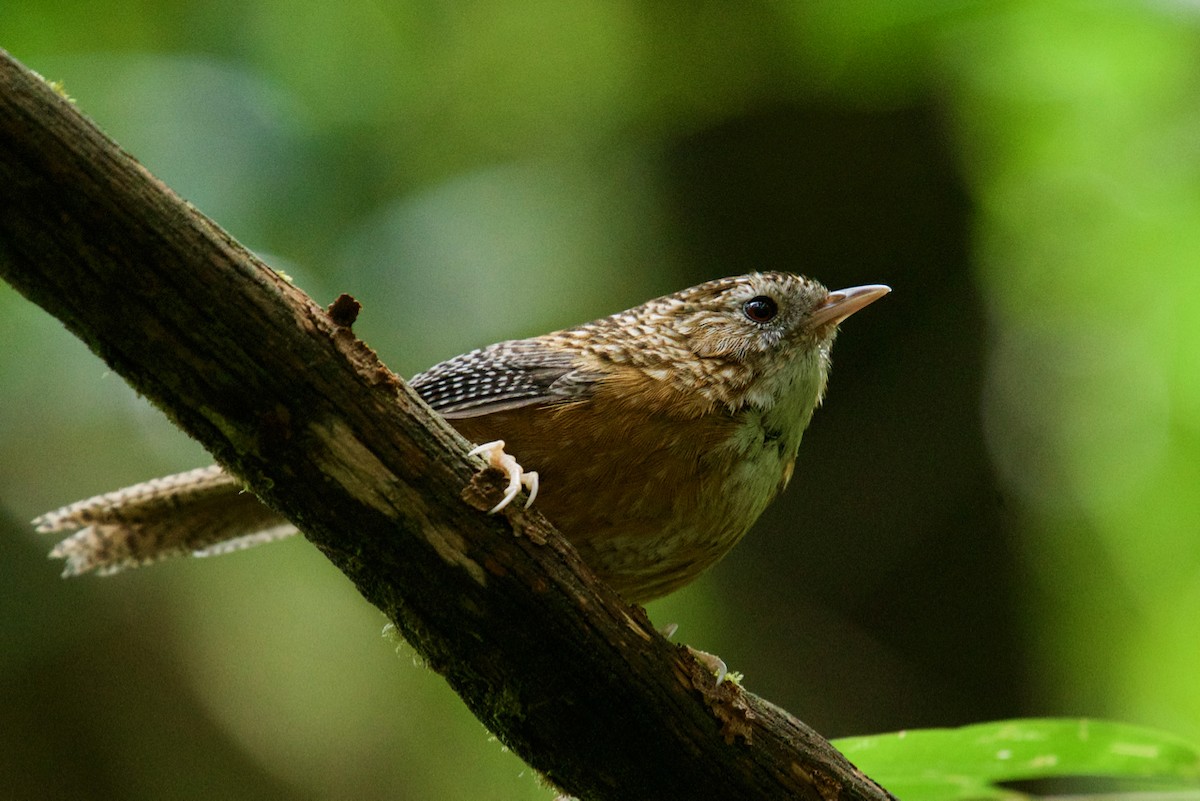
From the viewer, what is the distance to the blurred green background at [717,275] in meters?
5.12

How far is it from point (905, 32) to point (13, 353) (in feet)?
16.6

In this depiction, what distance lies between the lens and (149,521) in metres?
3.50

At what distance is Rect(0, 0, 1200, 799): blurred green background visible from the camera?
5.12 m

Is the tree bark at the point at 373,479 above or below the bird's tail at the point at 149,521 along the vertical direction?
below

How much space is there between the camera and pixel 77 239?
1957mm

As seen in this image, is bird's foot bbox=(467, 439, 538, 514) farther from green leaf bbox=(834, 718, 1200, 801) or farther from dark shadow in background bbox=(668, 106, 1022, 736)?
dark shadow in background bbox=(668, 106, 1022, 736)

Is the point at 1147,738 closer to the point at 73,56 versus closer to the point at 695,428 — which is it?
the point at 695,428

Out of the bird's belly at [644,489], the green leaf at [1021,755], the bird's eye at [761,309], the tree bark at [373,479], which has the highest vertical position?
the bird's eye at [761,309]

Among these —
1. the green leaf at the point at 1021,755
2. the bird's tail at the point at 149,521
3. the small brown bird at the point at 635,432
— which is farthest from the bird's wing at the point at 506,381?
the green leaf at the point at 1021,755

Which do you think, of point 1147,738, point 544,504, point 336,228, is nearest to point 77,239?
point 544,504

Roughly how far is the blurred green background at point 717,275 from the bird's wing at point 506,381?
6.43ft

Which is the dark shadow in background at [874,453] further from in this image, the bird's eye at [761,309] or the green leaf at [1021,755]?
the green leaf at [1021,755]

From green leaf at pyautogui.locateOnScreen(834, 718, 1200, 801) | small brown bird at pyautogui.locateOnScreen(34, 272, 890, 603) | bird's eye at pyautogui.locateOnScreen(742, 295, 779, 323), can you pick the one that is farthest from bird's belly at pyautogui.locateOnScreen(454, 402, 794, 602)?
green leaf at pyautogui.locateOnScreen(834, 718, 1200, 801)

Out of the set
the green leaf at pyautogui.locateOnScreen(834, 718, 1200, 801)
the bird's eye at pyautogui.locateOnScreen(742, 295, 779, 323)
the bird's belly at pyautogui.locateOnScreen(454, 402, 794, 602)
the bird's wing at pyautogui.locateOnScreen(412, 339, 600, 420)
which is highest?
the bird's eye at pyautogui.locateOnScreen(742, 295, 779, 323)
